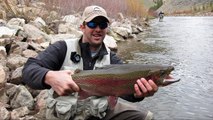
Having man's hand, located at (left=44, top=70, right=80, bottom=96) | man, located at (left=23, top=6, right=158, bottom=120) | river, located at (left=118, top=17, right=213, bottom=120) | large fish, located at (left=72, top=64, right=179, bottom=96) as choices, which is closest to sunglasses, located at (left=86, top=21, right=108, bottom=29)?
man, located at (left=23, top=6, right=158, bottom=120)

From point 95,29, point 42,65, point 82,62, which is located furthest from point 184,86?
point 42,65

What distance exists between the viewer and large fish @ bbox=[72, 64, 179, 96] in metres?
2.97

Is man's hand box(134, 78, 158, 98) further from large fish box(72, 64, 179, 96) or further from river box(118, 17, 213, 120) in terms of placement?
river box(118, 17, 213, 120)

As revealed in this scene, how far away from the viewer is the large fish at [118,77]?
9.74 feet

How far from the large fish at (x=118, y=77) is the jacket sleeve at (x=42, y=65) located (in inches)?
13.9

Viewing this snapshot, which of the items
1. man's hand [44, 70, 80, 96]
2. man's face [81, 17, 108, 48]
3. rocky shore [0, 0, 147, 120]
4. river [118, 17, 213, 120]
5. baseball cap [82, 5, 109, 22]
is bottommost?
river [118, 17, 213, 120]

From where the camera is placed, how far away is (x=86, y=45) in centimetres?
374

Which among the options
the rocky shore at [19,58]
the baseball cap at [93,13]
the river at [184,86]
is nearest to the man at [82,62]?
the baseball cap at [93,13]

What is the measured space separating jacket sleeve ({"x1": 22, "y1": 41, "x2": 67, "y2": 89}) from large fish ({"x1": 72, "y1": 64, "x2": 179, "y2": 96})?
1.16ft

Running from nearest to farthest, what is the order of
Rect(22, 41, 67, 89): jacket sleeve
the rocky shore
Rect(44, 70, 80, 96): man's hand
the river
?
1. Rect(44, 70, 80, 96): man's hand
2. Rect(22, 41, 67, 89): jacket sleeve
3. the rocky shore
4. the river

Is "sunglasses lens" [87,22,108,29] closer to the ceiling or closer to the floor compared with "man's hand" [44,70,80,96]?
closer to the ceiling

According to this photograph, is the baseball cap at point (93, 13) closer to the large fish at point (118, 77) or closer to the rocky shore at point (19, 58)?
the large fish at point (118, 77)

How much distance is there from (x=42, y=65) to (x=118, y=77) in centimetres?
82

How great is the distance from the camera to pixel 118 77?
304 cm
